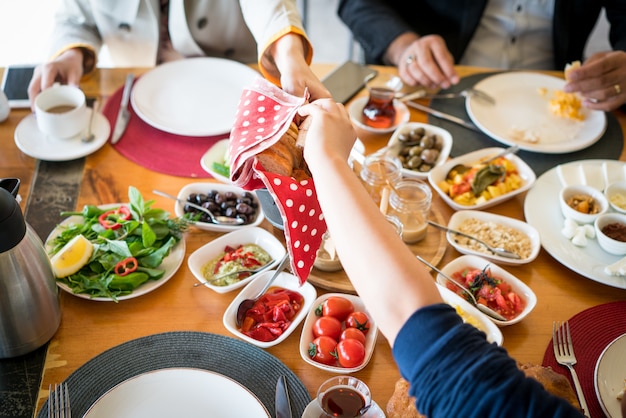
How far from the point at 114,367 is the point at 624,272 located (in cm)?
113

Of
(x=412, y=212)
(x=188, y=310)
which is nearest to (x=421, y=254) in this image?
(x=412, y=212)

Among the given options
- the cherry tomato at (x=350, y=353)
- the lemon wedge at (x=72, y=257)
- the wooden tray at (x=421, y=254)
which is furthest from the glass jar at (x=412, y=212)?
the lemon wedge at (x=72, y=257)

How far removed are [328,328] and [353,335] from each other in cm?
5

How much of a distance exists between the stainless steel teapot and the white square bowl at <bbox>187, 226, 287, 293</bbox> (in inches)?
11.8

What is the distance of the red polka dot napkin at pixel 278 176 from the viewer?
1.03 metres

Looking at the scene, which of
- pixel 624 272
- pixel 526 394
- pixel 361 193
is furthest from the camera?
pixel 624 272

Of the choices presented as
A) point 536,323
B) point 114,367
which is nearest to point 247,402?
point 114,367

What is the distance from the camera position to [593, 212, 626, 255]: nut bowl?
4.57 feet

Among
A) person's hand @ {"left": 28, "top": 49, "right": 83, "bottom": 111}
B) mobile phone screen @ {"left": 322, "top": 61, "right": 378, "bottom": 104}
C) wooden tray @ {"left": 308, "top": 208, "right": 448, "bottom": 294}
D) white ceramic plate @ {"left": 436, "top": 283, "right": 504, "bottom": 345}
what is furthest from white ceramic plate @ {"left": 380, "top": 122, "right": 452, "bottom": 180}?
person's hand @ {"left": 28, "top": 49, "right": 83, "bottom": 111}

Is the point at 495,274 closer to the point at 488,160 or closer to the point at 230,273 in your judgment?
the point at 488,160

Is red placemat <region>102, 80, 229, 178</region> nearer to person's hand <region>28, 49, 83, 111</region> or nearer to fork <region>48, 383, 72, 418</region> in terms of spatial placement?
person's hand <region>28, 49, 83, 111</region>

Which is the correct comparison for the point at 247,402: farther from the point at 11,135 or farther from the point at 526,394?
the point at 11,135

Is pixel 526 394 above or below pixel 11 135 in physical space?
above

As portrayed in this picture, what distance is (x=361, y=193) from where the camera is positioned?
0.93m
